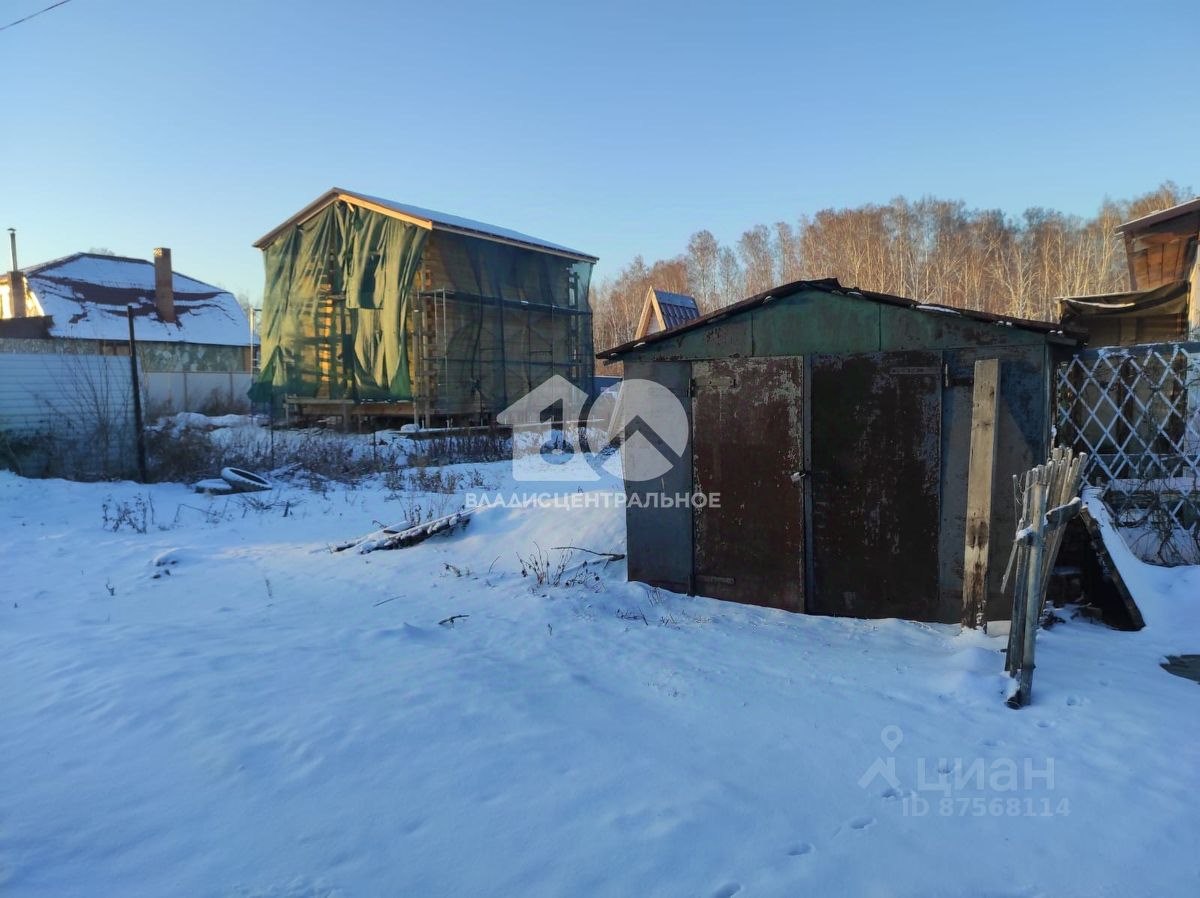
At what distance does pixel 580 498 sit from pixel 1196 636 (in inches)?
234

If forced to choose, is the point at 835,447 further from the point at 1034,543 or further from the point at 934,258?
the point at 934,258

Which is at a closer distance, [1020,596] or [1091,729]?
[1091,729]

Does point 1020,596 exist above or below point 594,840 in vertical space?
above

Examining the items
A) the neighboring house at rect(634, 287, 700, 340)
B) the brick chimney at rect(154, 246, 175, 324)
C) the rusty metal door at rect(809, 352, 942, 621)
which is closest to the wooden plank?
the rusty metal door at rect(809, 352, 942, 621)

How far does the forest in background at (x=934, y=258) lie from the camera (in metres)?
33.1

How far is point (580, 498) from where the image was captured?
8.74m

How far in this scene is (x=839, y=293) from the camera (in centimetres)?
525

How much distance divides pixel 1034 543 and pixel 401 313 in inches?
639

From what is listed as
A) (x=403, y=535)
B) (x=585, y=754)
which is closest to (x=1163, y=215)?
(x=585, y=754)

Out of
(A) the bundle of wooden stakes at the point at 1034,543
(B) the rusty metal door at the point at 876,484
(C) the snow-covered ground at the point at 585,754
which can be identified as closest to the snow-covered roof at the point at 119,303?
(C) the snow-covered ground at the point at 585,754

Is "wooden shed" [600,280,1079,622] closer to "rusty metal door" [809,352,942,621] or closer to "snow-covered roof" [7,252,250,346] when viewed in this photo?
"rusty metal door" [809,352,942,621]

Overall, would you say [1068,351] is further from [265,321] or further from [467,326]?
[265,321]

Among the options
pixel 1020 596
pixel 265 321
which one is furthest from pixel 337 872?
pixel 265 321

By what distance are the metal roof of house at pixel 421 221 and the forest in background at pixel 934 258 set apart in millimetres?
18485
